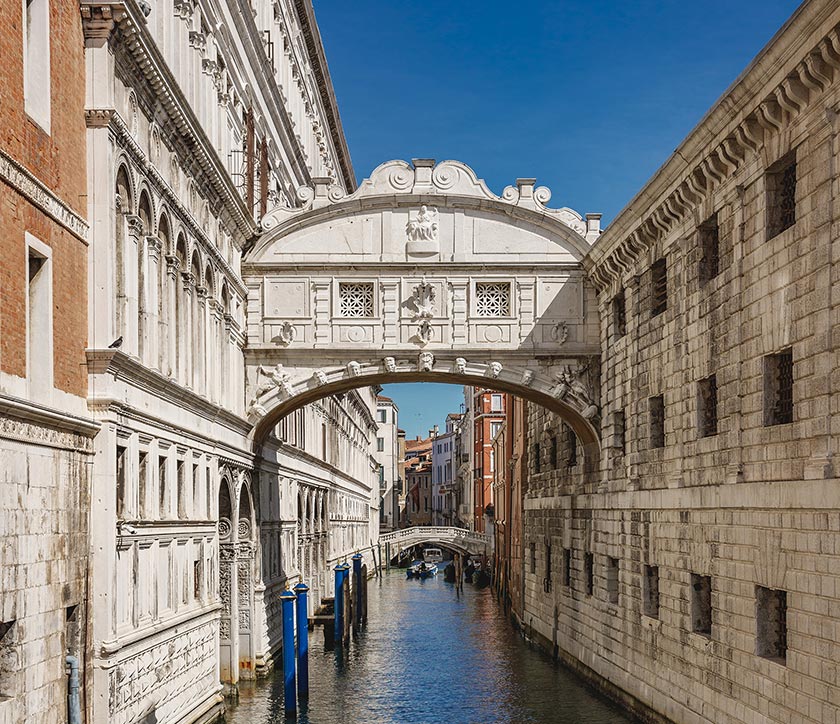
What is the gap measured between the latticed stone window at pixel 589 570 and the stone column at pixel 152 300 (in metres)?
10.5

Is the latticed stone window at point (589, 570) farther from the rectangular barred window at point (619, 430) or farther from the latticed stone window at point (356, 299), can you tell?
the latticed stone window at point (356, 299)

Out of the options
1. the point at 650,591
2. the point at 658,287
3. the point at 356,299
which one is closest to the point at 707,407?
the point at 658,287

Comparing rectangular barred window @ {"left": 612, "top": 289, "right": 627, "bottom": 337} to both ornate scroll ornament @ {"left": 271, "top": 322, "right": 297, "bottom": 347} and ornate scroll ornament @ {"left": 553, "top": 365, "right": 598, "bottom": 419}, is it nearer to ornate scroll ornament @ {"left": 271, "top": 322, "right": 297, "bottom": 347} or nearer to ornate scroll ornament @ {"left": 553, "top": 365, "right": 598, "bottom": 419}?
ornate scroll ornament @ {"left": 553, "top": 365, "right": 598, "bottom": 419}

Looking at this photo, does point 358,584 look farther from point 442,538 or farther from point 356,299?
point 442,538

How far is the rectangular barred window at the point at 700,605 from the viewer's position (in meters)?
16.6

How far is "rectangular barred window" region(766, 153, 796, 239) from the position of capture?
14106 mm

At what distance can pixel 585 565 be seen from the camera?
23.8 metres

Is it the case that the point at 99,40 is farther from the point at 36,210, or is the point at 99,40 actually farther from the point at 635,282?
the point at 635,282

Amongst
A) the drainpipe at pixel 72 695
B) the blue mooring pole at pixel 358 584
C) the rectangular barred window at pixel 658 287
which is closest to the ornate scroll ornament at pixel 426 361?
the rectangular barred window at pixel 658 287

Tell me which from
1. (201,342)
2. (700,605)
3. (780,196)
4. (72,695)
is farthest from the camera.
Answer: (201,342)

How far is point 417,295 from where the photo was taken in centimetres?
2300

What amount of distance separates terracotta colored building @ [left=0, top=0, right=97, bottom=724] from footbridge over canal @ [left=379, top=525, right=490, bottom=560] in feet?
161

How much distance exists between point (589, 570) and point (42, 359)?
14123 mm

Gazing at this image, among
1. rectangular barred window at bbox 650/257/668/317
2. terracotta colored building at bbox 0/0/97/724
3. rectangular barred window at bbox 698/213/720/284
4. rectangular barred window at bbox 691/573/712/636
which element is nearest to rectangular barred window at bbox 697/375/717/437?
rectangular barred window at bbox 698/213/720/284
